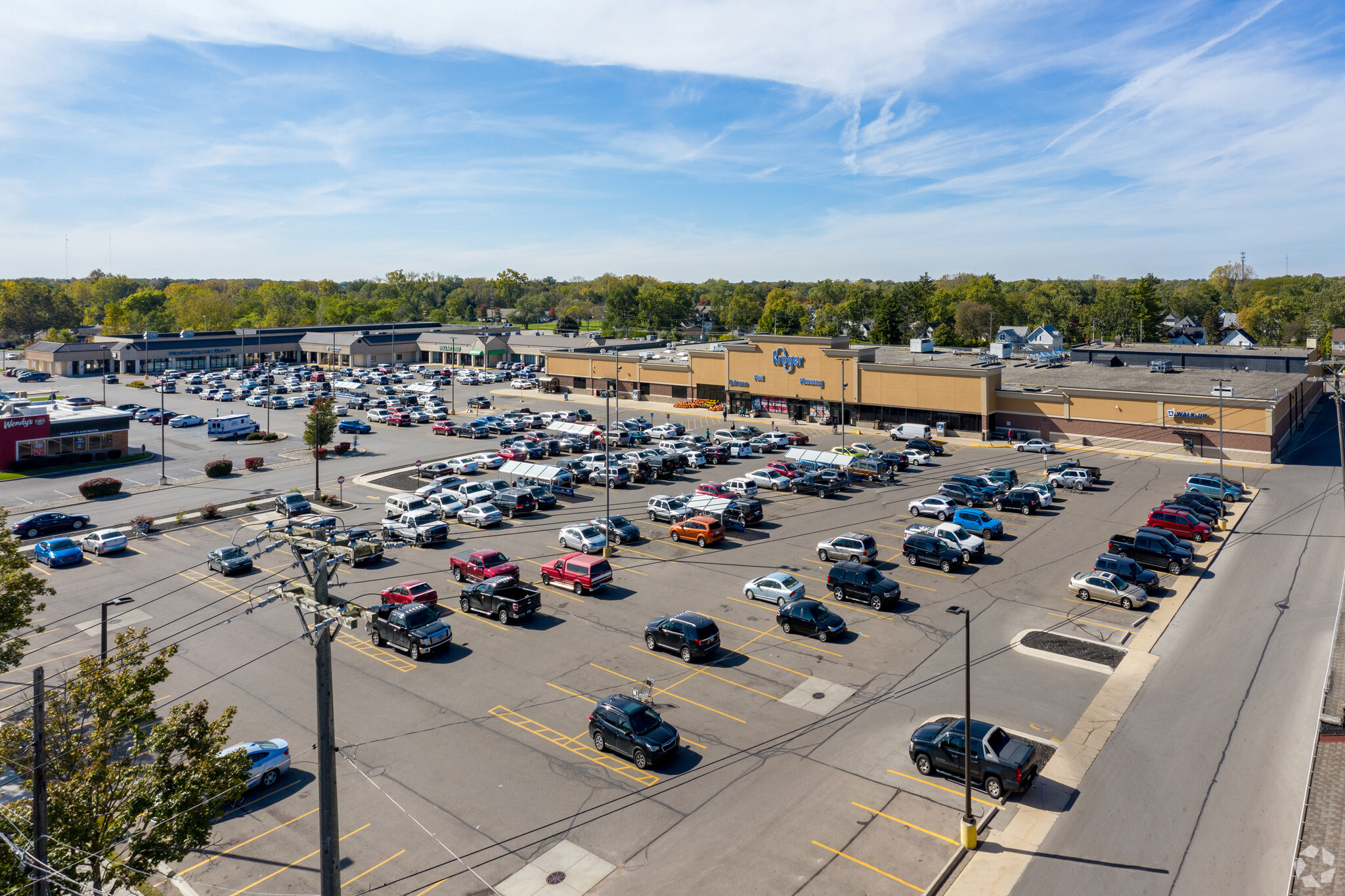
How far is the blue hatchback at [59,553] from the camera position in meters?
40.3

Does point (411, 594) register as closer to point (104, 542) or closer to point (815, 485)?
point (104, 542)

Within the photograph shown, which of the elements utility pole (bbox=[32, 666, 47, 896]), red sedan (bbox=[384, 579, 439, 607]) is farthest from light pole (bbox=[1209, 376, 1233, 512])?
utility pole (bbox=[32, 666, 47, 896])

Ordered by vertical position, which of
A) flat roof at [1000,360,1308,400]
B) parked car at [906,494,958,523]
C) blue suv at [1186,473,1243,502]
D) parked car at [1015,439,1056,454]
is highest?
flat roof at [1000,360,1308,400]

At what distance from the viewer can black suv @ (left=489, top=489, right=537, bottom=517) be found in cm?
4812

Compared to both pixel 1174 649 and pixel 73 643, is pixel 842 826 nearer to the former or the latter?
pixel 1174 649

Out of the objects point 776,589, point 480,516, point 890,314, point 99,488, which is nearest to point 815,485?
point 776,589

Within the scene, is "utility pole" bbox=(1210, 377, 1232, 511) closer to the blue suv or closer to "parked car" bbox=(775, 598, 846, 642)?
the blue suv

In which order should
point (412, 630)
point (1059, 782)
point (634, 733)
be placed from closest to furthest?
point (1059, 782), point (634, 733), point (412, 630)

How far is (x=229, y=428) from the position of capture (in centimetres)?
7594

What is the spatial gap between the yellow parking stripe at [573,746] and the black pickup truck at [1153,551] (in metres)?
26.8

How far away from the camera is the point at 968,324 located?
164625 millimetres

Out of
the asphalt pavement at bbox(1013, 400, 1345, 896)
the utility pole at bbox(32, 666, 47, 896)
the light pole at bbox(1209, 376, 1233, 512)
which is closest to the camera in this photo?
the utility pole at bbox(32, 666, 47, 896)

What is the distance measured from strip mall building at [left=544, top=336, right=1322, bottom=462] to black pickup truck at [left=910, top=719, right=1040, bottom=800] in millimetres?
49025

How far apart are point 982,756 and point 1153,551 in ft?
73.6
